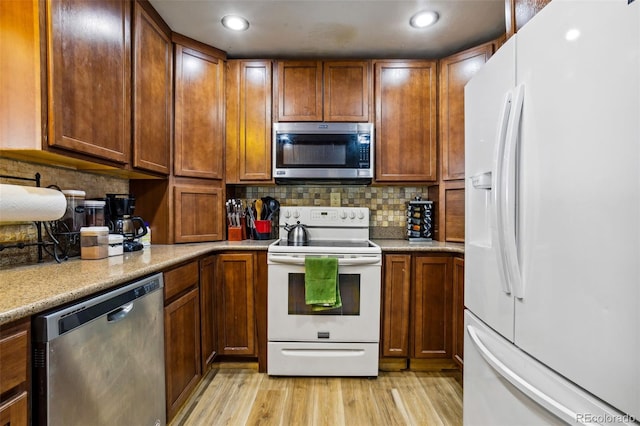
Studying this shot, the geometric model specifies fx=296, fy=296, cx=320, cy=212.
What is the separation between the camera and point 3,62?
3.60ft

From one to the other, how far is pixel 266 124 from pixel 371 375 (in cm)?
199

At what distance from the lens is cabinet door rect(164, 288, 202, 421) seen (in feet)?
4.83

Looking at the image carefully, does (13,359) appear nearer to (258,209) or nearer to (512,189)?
(512,189)

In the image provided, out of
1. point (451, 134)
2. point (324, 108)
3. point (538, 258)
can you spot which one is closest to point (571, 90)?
point (538, 258)

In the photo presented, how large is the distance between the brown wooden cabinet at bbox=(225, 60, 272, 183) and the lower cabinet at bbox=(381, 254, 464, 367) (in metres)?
1.24

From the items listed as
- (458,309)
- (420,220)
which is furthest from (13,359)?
(420,220)

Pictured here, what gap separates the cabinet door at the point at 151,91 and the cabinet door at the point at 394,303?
1.69m

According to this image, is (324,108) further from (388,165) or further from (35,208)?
(35,208)

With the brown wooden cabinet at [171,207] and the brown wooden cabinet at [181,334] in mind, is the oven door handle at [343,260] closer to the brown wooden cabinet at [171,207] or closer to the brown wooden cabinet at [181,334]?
the brown wooden cabinet at [181,334]

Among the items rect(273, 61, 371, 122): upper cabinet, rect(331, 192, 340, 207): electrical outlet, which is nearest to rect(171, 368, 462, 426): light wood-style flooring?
rect(331, 192, 340, 207): electrical outlet

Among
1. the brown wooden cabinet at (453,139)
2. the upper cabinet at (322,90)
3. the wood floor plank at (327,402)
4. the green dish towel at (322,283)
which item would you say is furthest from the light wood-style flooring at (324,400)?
the upper cabinet at (322,90)

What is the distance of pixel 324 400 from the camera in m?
1.77

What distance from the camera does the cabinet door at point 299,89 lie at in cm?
234

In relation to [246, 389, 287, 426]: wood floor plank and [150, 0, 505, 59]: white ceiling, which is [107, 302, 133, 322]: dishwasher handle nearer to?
[246, 389, 287, 426]: wood floor plank
